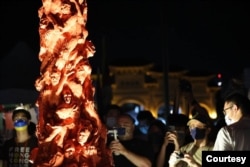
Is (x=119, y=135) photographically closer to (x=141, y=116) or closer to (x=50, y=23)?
(x=50, y=23)

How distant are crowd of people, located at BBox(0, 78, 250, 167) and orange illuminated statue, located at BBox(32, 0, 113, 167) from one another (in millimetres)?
51

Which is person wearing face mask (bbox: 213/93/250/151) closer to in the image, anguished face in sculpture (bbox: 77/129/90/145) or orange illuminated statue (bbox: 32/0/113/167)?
orange illuminated statue (bbox: 32/0/113/167)

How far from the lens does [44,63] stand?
591cm

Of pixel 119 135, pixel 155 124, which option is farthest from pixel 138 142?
pixel 155 124

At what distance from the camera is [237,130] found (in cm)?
575

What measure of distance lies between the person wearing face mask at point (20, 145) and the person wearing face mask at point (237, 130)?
8.93 ft

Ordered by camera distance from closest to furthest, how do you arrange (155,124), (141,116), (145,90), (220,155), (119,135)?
(220,155)
(119,135)
(155,124)
(141,116)
(145,90)

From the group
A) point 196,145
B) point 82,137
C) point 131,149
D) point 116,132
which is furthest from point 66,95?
point 196,145

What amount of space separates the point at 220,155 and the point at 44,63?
2.05 metres

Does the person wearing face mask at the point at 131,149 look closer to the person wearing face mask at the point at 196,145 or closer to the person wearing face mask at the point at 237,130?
the person wearing face mask at the point at 196,145

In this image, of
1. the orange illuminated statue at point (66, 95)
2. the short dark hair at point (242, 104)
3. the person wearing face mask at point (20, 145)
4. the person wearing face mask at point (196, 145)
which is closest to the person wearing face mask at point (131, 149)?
the person wearing face mask at point (196, 145)

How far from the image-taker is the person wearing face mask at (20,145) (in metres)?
7.41

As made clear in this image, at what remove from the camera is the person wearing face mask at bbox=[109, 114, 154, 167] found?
678 centimetres

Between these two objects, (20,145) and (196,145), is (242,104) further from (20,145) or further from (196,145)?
(20,145)
